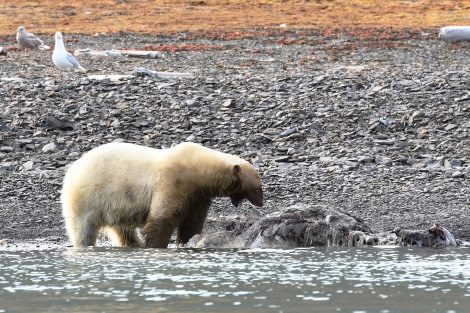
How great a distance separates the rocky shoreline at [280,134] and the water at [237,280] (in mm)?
1578

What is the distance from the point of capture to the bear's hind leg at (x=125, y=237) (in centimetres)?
1023

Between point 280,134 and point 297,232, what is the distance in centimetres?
547

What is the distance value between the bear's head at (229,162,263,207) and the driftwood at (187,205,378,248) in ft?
0.78

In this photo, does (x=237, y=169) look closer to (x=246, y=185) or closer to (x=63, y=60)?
(x=246, y=185)

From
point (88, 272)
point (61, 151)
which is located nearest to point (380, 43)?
point (61, 151)

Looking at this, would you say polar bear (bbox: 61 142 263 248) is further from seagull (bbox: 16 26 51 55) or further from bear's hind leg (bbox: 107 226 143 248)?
seagull (bbox: 16 26 51 55)

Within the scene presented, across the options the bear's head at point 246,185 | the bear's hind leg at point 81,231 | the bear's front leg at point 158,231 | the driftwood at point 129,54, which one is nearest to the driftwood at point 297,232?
the bear's head at point 246,185

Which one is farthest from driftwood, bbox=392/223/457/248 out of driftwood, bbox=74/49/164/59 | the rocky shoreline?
driftwood, bbox=74/49/164/59

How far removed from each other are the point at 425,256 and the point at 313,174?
4.25m

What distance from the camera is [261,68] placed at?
23906 millimetres

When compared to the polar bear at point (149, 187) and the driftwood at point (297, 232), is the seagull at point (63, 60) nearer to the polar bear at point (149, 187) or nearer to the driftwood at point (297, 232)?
the polar bear at point (149, 187)

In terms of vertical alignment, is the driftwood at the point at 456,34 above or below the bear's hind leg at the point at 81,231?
above

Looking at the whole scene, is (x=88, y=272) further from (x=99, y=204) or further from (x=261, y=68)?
(x=261, y=68)

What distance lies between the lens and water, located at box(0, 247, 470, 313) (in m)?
6.72
